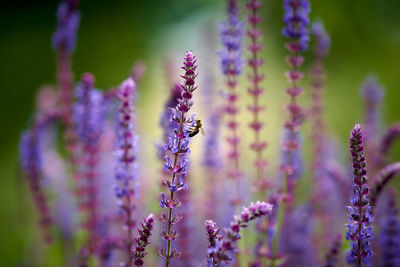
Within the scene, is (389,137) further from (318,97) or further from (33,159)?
(33,159)

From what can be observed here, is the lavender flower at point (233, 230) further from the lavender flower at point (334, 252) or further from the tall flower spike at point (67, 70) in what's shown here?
the tall flower spike at point (67, 70)

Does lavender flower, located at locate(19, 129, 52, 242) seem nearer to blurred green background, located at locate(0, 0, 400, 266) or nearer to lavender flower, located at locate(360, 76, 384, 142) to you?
lavender flower, located at locate(360, 76, 384, 142)

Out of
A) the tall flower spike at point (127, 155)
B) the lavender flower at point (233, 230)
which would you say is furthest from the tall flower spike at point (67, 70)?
the lavender flower at point (233, 230)

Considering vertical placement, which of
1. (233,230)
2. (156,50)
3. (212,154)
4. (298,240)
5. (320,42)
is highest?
(156,50)

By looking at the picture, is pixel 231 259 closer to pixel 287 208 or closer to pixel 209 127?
pixel 287 208

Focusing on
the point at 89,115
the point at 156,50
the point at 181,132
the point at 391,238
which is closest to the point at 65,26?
the point at 89,115

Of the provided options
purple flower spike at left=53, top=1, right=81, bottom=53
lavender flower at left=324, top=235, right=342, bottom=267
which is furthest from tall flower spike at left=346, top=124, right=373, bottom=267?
purple flower spike at left=53, top=1, right=81, bottom=53
